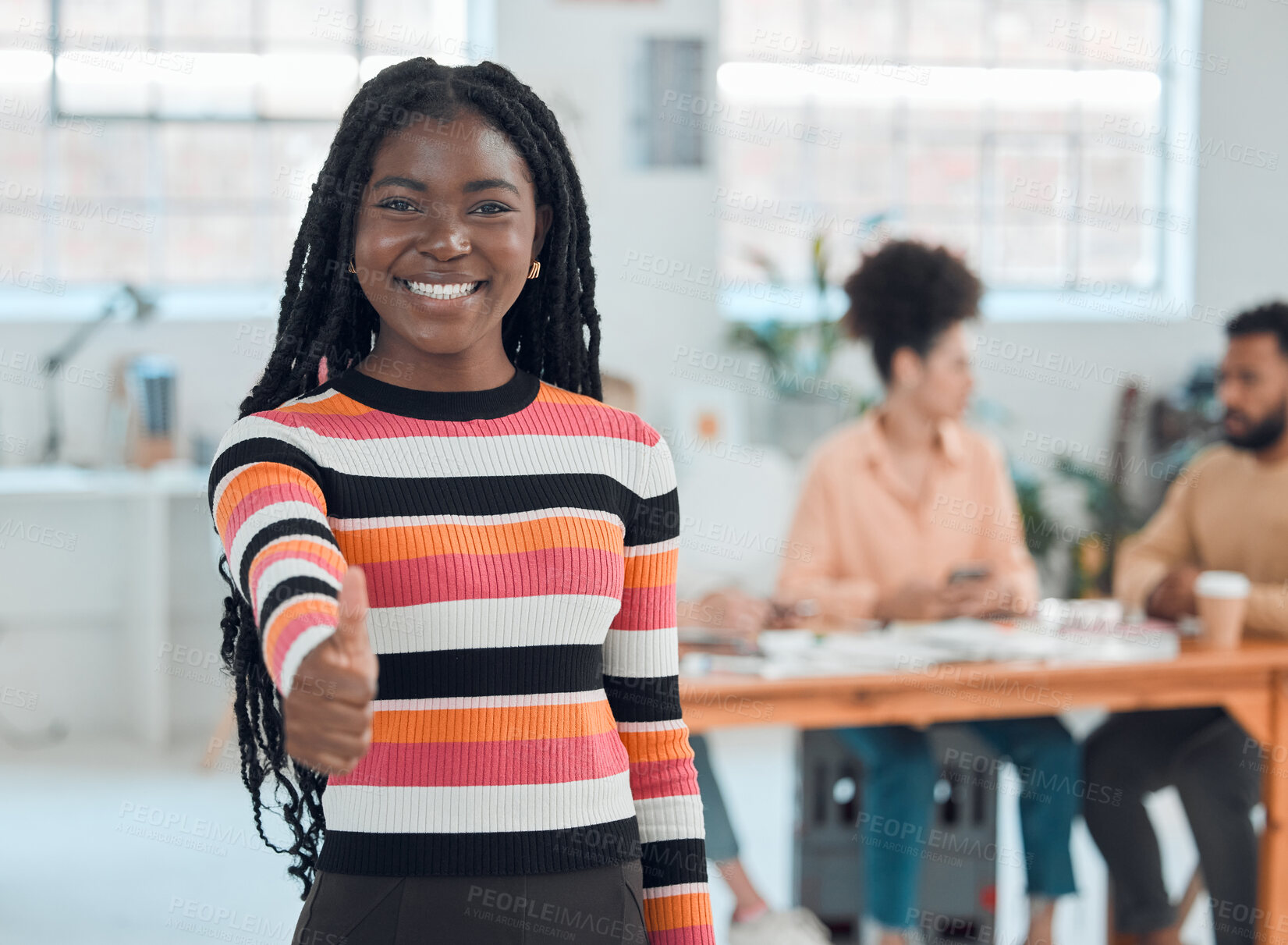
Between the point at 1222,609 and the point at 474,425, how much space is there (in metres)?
2.04

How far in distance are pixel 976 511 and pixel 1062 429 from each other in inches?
94.3

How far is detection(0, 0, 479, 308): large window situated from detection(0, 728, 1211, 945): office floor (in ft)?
6.13

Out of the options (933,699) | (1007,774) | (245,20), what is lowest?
(1007,774)

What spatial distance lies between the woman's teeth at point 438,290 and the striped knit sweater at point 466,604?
8cm

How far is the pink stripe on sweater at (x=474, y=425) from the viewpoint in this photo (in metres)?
0.89

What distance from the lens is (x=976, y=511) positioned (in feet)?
9.87

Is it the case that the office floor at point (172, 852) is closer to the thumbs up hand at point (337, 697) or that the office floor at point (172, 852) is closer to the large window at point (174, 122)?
the large window at point (174, 122)

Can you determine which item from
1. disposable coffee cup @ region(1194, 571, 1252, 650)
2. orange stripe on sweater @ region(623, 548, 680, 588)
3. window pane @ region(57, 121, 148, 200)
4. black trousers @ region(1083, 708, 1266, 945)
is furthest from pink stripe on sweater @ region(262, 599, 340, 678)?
window pane @ region(57, 121, 148, 200)

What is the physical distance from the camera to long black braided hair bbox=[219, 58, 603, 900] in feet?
3.04

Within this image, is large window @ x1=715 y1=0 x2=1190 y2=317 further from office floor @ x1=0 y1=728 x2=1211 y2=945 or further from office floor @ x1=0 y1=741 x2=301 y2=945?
office floor @ x1=0 y1=741 x2=301 y2=945

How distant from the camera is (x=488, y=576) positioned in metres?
0.89

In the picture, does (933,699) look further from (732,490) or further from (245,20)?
(245,20)

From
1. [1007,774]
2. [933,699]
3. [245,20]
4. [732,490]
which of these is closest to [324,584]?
[933,699]

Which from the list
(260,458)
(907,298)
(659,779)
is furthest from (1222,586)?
(260,458)
